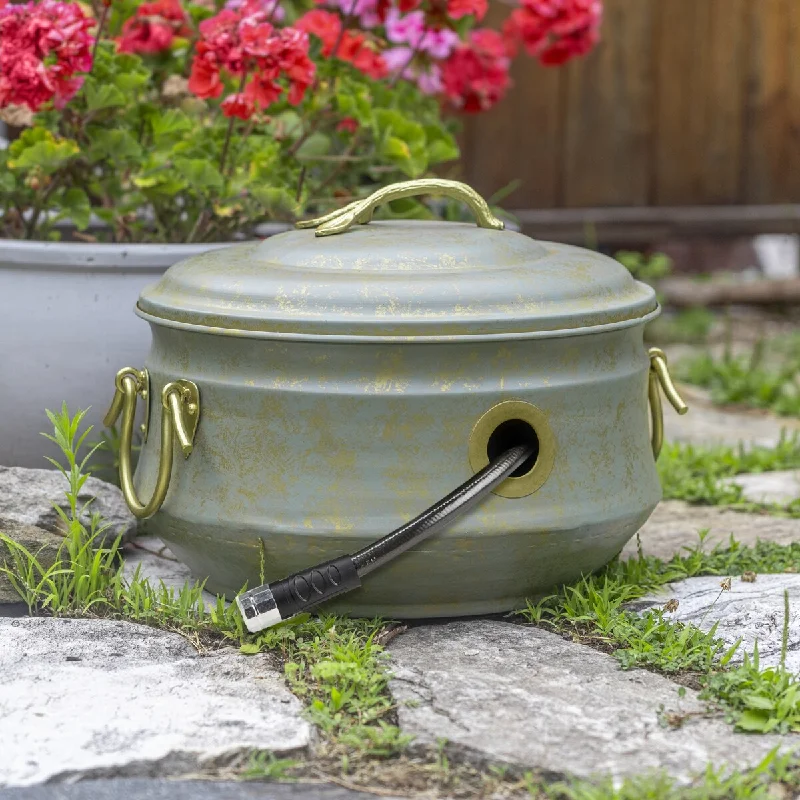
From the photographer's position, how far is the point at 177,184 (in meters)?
2.79

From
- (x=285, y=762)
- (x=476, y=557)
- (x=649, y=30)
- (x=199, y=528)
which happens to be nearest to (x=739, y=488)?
(x=476, y=557)

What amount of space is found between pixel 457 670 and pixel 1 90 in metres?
1.46

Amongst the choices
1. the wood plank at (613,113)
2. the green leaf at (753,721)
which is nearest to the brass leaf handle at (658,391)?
the green leaf at (753,721)

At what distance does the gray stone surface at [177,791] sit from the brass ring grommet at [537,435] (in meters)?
0.62

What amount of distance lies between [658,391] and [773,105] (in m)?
4.14

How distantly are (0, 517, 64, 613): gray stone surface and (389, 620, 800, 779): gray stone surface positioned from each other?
64 cm

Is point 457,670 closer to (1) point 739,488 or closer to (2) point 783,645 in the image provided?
(2) point 783,645

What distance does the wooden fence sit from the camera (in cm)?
584

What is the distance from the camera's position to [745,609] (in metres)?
2.19

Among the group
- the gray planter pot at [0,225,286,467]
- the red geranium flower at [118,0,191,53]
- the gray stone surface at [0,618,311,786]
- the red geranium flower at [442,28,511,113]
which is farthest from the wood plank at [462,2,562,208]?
the gray stone surface at [0,618,311,786]

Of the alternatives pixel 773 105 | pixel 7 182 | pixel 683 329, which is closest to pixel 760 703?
pixel 7 182

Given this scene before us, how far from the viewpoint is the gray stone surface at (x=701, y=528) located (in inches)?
105

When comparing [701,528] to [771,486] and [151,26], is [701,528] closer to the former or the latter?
[771,486]

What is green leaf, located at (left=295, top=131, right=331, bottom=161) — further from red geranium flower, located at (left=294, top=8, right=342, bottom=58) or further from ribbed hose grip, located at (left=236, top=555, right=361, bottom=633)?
ribbed hose grip, located at (left=236, top=555, right=361, bottom=633)
